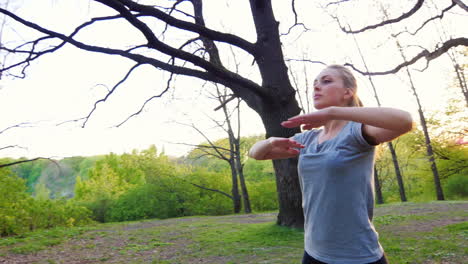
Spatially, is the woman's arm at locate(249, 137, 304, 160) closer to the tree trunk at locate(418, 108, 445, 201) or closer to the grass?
the grass

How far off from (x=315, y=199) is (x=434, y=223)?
7097mm

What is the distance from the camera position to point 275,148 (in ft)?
5.33

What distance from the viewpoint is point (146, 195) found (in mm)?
18844

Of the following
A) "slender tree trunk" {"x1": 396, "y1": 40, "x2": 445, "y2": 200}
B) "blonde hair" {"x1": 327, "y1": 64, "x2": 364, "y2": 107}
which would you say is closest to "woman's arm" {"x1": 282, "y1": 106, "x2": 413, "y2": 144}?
"blonde hair" {"x1": 327, "y1": 64, "x2": 364, "y2": 107}

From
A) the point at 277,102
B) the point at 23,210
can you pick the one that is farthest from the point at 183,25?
the point at 23,210

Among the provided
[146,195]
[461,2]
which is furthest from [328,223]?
[146,195]

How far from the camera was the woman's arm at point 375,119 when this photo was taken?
3.85 feet

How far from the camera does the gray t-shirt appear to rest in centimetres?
136

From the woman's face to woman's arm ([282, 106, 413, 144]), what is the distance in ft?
0.94

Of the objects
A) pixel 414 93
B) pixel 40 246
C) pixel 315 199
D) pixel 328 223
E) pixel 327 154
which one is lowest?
pixel 40 246

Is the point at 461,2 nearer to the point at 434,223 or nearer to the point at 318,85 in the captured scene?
the point at 434,223

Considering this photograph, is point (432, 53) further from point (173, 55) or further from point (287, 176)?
point (173, 55)

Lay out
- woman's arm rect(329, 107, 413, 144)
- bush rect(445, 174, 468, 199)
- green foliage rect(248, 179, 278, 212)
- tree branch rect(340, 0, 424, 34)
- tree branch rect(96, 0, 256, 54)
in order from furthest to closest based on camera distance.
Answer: green foliage rect(248, 179, 278, 212), bush rect(445, 174, 468, 199), tree branch rect(340, 0, 424, 34), tree branch rect(96, 0, 256, 54), woman's arm rect(329, 107, 413, 144)

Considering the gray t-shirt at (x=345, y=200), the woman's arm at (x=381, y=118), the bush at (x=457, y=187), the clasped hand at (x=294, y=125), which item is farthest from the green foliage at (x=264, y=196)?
the woman's arm at (x=381, y=118)
